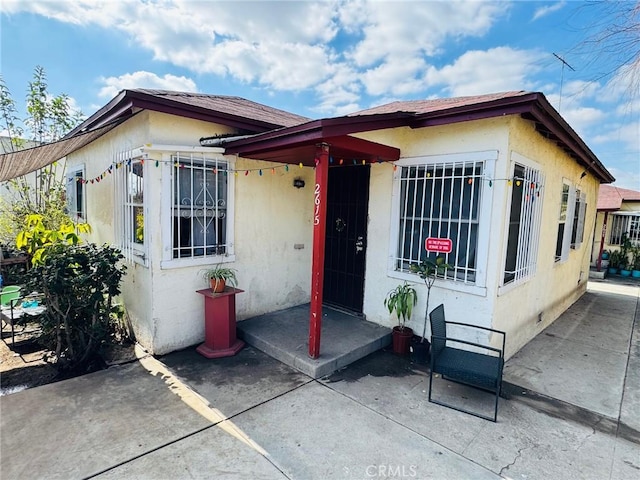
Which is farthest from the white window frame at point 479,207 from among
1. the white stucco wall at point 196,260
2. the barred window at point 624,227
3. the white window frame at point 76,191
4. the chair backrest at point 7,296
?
the barred window at point 624,227

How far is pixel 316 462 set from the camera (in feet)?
8.30

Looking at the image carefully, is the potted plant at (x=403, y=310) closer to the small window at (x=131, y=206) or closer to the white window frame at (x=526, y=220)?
the white window frame at (x=526, y=220)

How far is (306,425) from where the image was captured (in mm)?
2971

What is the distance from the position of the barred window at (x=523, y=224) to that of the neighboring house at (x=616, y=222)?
10865mm

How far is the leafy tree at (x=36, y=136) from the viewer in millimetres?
7672

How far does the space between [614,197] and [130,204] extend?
17429 mm

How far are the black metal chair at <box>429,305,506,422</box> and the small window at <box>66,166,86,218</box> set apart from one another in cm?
724

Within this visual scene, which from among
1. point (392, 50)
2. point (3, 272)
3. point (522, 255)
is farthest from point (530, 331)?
point (3, 272)

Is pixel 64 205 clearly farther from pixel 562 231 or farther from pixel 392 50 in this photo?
pixel 562 231

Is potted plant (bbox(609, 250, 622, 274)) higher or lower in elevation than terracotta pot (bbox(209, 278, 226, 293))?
lower

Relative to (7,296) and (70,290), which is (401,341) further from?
(7,296)

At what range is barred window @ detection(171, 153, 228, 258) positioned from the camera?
4.37 meters

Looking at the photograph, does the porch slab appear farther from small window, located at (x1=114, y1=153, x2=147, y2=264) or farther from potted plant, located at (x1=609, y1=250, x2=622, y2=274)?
potted plant, located at (x1=609, y1=250, x2=622, y2=274)
